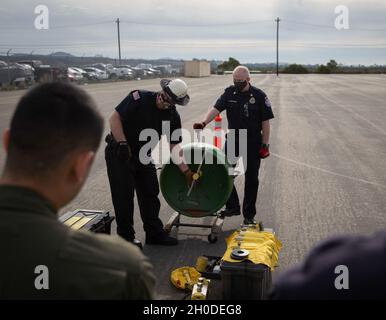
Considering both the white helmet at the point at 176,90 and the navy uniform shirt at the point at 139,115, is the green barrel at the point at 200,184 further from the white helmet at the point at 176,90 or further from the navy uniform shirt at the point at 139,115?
the white helmet at the point at 176,90

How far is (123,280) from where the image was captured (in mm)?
1349

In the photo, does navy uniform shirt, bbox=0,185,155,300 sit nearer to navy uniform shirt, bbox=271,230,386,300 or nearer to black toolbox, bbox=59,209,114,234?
navy uniform shirt, bbox=271,230,386,300

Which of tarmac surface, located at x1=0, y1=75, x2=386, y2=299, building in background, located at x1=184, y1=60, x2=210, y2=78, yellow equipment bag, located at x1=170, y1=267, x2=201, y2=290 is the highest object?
building in background, located at x1=184, y1=60, x2=210, y2=78

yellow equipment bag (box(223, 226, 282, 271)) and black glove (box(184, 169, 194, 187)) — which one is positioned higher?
black glove (box(184, 169, 194, 187))

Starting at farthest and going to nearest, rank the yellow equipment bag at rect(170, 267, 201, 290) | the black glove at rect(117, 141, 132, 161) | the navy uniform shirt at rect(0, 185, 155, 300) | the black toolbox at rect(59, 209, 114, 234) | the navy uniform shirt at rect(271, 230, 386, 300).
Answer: the black glove at rect(117, 141, 132, 161) → the black toolbox at rect(59, 209, 114, 234) → the yellow equipment bag at rect(170, 267, 201, 290) → the navy uniform shirt at rect(0, 185, 155, 300) → the navy uniform shirt at rect(271, 230, 386, 300)

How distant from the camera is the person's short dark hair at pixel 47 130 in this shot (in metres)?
Answer: 1.44

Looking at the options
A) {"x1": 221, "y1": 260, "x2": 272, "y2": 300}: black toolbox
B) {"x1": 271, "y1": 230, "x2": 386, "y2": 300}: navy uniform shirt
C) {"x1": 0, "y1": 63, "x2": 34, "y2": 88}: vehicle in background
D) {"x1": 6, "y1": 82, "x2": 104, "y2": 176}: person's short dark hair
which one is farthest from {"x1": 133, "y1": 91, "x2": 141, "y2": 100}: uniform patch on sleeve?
{"x1": 0, "y1": 63, "x2": 34, "y2": 88}: vehicle in background

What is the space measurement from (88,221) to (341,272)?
12.6ft

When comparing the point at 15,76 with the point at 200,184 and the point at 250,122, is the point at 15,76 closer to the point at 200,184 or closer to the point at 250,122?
the point at 250,122

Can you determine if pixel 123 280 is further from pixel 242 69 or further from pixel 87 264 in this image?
pixel 242 69

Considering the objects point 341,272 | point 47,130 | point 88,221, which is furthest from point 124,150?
point 341,272

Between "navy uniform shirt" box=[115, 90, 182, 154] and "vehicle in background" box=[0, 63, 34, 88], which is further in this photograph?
"vehicle in background" box=[0, 63, 34, 88]

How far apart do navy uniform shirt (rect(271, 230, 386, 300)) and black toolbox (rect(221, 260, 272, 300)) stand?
257cm

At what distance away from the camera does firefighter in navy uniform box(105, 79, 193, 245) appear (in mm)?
4980
